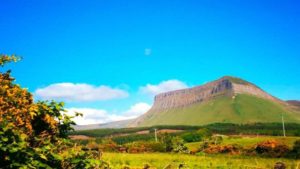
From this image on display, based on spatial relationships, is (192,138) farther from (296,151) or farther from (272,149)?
(296,151)

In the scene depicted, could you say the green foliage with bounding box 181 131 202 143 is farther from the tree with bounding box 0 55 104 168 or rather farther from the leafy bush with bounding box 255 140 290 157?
the tree with bounding box 0 55 104 168

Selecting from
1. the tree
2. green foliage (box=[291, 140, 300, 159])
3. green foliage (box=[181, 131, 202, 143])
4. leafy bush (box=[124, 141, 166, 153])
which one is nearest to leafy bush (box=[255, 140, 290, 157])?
green foliage (box=[291, 140, 300, 159])

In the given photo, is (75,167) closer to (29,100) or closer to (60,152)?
(60,152)

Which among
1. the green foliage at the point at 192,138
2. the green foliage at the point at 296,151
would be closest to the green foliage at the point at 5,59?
the green foliage at the point at 296,151

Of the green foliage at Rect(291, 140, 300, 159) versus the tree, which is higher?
the tree

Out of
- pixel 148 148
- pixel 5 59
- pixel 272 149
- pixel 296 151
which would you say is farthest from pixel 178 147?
pixel 5 59

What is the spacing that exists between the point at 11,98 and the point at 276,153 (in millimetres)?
52794

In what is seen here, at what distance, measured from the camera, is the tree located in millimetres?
8500

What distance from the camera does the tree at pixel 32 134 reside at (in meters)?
8.50

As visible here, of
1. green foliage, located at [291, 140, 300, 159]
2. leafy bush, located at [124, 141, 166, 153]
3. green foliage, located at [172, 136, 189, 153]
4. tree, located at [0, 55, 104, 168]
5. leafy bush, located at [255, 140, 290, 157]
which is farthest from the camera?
green foliage, located at [172, 136, 189, 153]

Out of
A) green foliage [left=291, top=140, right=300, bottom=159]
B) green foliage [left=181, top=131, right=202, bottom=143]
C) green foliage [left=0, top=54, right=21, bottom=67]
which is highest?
green foliage [left=0, top=54, right=21, bottom=67]

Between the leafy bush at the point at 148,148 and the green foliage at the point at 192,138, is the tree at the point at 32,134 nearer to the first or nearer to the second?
the leafy bush at the point at 148,148

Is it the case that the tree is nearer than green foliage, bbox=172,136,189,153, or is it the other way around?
the tree

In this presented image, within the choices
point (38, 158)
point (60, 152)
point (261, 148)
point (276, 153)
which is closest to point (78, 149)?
point (60, 152)
